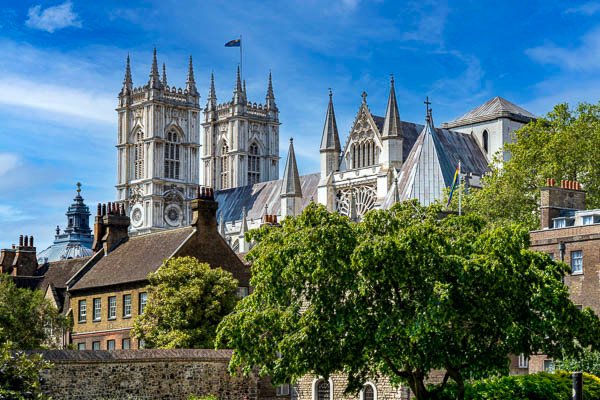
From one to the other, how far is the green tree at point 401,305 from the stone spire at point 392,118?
79069 millimetres

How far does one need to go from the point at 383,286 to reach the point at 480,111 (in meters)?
92.6

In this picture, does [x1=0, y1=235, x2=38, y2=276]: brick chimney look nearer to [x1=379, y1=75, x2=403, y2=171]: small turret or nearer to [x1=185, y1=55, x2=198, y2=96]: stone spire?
[x1=379, y1=75, x2=403, y2=171]: small turret

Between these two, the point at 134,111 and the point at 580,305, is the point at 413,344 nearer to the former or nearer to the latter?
the point at 580,305

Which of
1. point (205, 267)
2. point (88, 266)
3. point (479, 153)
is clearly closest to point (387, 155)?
point (479, 153)

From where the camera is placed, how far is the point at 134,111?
554 feet

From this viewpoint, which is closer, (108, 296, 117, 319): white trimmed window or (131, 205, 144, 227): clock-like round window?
(108, 296, 117, 319): white trimmed window

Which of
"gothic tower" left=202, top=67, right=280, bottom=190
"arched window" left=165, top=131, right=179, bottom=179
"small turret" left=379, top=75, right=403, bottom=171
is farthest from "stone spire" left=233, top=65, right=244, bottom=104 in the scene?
"small turret" left=379, top=75, right=403, bottom=171

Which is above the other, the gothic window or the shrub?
the gothic window

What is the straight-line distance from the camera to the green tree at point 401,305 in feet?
124

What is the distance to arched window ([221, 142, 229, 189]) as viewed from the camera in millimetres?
176700

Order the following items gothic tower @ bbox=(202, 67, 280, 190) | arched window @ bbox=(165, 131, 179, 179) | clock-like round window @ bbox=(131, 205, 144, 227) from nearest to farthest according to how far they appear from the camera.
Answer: clock-like round window @ bbox=(131, 205, 144, 227) → arched window @ bbox=(165, 131, 179, 179) → gothic tower @ bbox=(202, 67, 280, 190)

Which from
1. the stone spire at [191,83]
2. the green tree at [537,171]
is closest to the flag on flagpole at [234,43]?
the stone spire at [191,83]

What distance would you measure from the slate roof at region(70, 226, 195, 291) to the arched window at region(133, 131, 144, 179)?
334 feet

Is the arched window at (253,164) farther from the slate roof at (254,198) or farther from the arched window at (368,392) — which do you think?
the arched window at (368,392)
